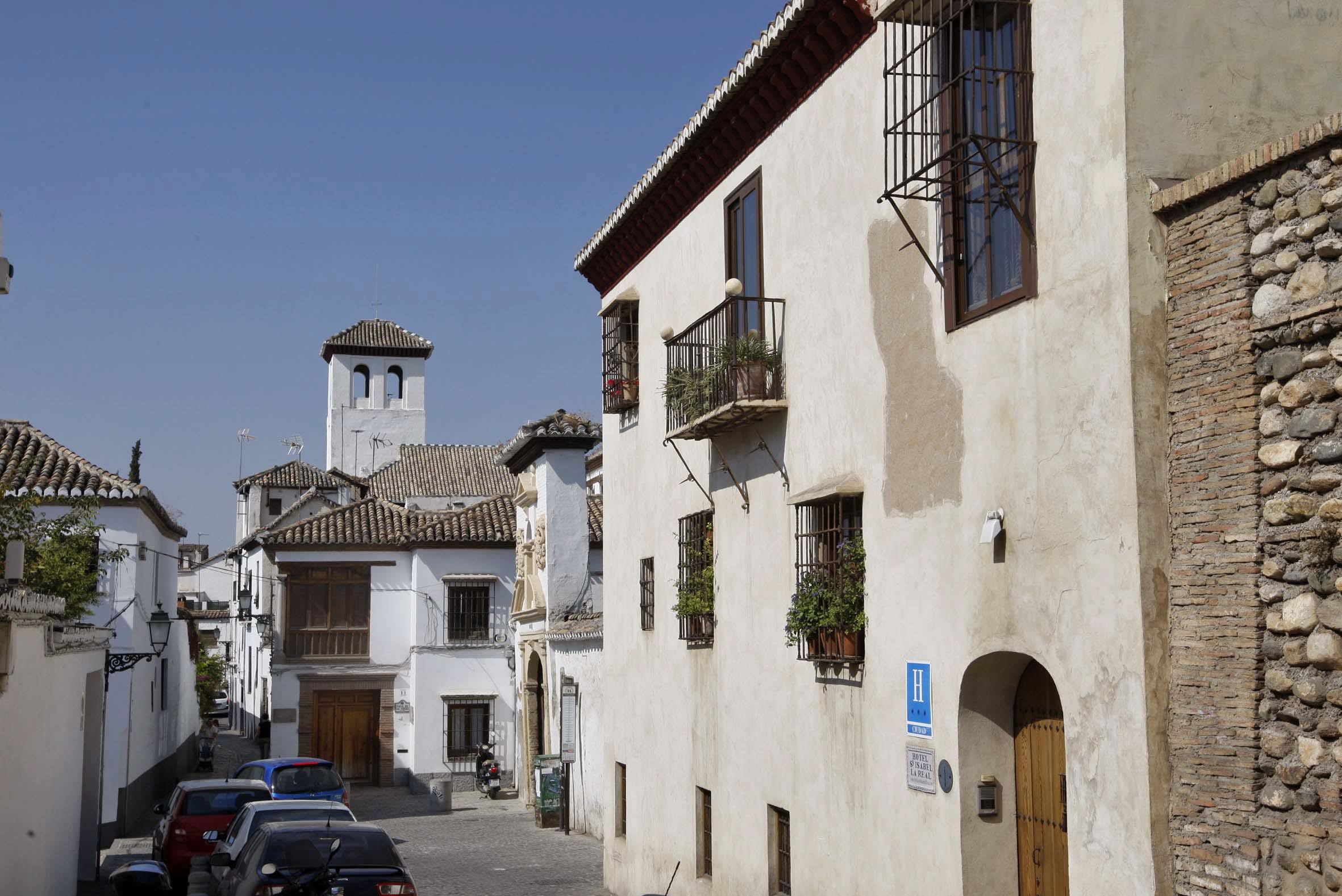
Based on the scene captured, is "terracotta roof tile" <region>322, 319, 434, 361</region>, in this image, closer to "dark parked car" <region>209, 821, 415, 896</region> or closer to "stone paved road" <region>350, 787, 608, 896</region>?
"stone paved road" <region>350, 787, 608, 896</region>

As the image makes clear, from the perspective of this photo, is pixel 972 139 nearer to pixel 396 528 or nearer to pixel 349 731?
pixel 396 528

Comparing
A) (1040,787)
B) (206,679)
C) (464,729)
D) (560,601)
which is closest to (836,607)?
(1040,787)

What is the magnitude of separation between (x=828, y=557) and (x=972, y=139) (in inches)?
177

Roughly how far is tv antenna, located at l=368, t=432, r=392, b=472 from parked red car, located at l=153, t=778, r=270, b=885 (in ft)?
161

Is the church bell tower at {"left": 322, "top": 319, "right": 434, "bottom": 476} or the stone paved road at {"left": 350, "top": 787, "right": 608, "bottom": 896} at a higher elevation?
the church bell tower at {"left": 322, "top": 319, "right": 434, "bottom": 476}

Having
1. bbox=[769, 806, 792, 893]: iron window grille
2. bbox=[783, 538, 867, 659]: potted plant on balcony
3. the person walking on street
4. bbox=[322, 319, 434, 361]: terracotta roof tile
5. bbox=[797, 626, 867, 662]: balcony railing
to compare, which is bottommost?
the person walking on street

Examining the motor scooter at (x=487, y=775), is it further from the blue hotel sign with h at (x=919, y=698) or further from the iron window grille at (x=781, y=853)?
the blue hotel sign with h at (x=919, y=698)

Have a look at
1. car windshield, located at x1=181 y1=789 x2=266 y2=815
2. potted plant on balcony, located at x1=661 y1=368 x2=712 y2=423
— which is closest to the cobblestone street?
car windshield, located at x1=181 y1=789 x2=266 y2=815

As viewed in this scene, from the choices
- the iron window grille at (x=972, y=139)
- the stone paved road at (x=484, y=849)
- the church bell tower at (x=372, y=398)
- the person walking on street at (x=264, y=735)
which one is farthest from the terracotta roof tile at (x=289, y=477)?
the iron window grille at (x=972, y=139)

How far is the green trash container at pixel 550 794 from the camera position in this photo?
89.9ft

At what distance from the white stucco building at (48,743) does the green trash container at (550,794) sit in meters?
9.56

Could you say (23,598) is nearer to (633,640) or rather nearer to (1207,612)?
(633,640)

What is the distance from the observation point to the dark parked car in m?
11.2

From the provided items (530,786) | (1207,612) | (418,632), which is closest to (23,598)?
(1207,612)
